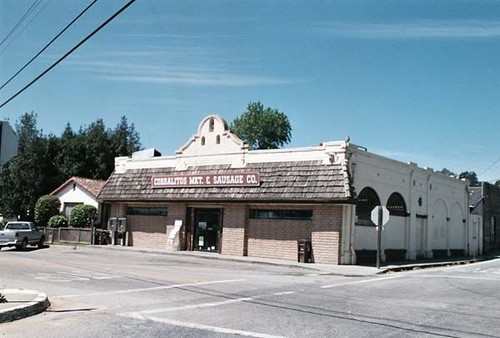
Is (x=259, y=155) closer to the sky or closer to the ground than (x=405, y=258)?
closer to the sky

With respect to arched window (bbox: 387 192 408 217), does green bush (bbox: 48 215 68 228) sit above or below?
below

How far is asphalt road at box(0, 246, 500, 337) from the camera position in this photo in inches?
368

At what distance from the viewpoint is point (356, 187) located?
1072 inches

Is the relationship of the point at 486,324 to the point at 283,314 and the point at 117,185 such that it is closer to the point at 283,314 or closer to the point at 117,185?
the point at 283,314

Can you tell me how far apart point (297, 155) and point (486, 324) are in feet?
60.7

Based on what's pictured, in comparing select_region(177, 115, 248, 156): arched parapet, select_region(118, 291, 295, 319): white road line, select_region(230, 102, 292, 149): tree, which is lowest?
select_region(118, 291, 295, 319): white road line

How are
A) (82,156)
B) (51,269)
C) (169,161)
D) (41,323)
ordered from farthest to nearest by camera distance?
(82,156)
(169,161)
(51,269)
(41,323)

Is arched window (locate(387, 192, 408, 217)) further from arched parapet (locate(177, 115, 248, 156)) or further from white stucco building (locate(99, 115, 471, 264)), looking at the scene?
arched parapet (locate(177, 115, 248, 156))

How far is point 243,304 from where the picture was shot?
12.4 metres

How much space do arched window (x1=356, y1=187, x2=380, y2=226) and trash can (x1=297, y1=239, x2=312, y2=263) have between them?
2.81 meters

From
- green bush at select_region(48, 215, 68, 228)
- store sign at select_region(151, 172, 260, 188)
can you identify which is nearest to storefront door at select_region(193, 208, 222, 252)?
store sign at select_region(151, 172, 260, 188)

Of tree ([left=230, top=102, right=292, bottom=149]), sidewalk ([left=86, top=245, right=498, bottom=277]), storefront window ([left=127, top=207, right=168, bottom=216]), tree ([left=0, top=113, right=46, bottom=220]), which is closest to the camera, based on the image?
sidewalk ([left=86, top=245, right=498, bottom=277])

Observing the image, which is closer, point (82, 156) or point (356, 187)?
point (356, 187)

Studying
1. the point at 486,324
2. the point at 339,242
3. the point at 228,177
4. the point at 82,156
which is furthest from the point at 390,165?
the point at 82,156
